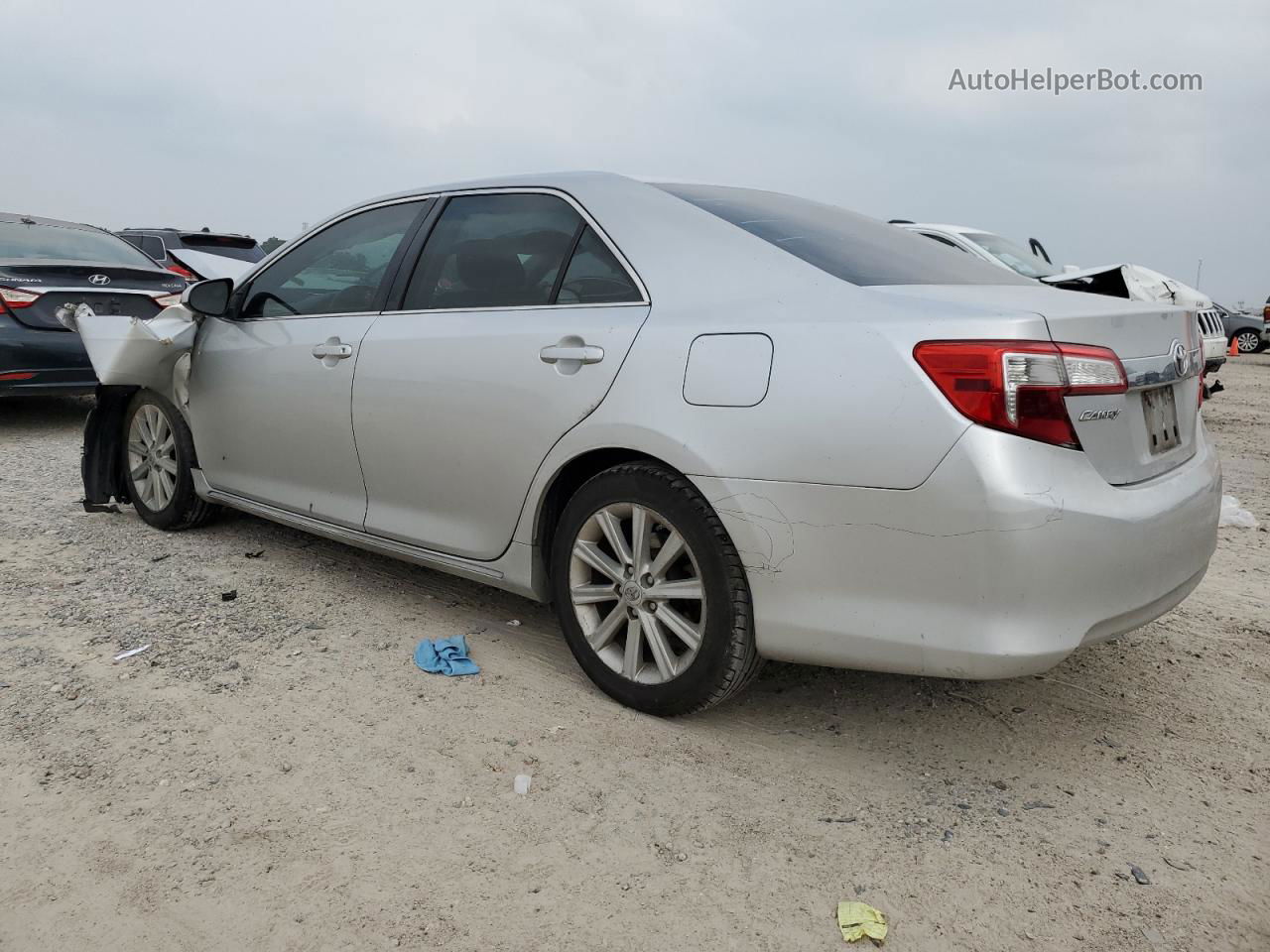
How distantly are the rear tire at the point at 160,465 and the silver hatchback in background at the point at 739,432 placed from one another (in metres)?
1.01

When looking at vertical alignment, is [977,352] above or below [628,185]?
below

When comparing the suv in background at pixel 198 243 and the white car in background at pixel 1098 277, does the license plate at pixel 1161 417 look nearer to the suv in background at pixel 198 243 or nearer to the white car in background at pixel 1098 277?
the white car in background at pixel 1098 277

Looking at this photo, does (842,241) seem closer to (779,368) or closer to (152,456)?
(779,368)

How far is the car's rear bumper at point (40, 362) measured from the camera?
7.02m

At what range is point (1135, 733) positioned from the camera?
285cm

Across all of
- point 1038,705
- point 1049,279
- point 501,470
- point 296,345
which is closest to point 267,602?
point 296,345

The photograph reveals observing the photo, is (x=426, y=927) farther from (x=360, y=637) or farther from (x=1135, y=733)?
(x=1135, y=733)

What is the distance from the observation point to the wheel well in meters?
2.91

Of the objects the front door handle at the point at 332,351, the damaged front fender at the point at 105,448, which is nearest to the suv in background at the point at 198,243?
the damaged front fender at the point at 105,448

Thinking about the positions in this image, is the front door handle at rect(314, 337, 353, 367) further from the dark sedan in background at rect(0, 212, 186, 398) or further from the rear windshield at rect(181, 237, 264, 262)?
the rear windshield at rect(181, 237, 264, 262)

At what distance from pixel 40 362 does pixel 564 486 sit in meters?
5.78

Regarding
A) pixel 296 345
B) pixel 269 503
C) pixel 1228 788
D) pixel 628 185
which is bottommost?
pixel 1228 788

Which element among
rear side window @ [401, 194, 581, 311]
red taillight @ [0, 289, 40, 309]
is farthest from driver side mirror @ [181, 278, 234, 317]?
red taillight @ [0, 289, 40, 309]

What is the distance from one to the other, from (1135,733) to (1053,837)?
0.69m
